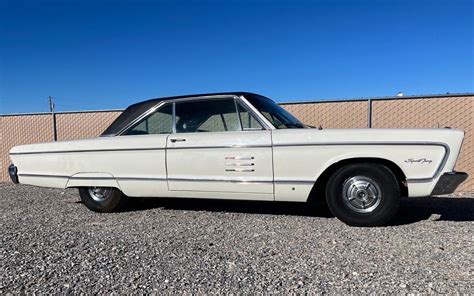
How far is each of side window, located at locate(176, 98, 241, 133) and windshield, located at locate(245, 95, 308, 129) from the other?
0.28m

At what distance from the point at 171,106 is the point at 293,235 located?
2.37 meters

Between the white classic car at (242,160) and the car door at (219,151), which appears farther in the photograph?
the car door at (219,151)

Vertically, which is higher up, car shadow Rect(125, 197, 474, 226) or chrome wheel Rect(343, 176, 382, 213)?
chrome wheel Rect(343, 176, 382, 213)

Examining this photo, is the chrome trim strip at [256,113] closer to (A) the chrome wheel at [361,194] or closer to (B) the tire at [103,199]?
(A) the chrome wheel at [361,194]

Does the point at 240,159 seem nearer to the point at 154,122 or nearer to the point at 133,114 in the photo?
the point at 154,122

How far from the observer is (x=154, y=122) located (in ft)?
17.7

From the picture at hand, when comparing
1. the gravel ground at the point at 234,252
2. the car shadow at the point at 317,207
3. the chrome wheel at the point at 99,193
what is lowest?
the car shadow at the point at 317,207

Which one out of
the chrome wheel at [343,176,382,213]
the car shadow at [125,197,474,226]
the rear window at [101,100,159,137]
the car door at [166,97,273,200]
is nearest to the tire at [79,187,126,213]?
the car shadow at [125,197,474,226]

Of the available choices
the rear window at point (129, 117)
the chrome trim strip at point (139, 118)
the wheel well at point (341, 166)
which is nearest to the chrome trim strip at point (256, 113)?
the wheel well at point (341, 166)

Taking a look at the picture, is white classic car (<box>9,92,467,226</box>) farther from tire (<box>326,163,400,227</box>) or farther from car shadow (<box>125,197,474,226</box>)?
car shadow (<box>125,197,474,226</box>)

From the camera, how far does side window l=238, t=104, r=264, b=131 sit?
4891mm

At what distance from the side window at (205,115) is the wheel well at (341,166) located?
1.27 metres

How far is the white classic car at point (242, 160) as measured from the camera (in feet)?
14.2

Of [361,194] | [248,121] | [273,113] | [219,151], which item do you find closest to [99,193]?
[219,151]
